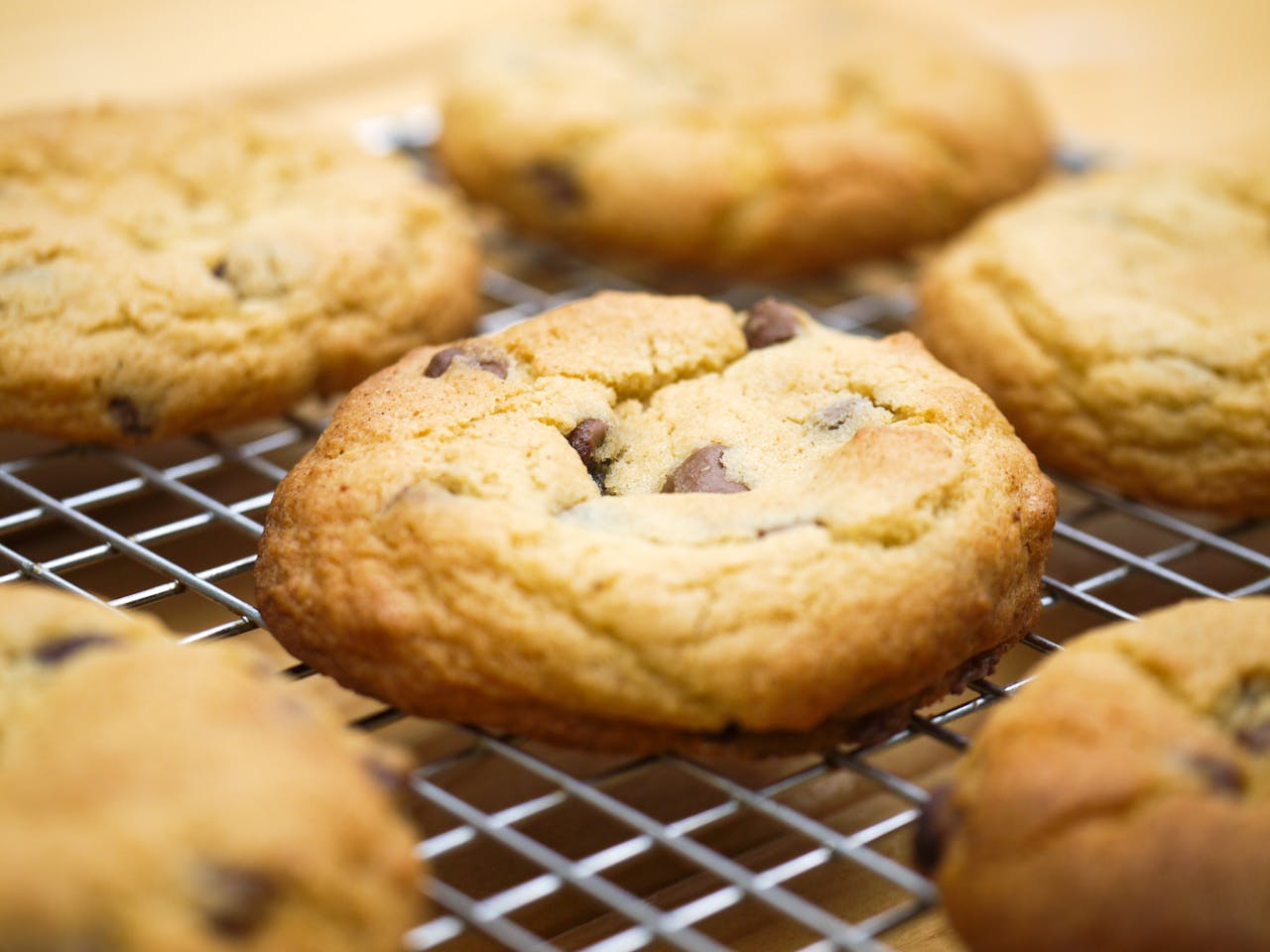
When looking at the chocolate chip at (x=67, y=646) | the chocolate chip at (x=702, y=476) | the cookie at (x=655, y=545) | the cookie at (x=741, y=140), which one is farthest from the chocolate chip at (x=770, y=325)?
the chocolate chip at (x=67, y=646)

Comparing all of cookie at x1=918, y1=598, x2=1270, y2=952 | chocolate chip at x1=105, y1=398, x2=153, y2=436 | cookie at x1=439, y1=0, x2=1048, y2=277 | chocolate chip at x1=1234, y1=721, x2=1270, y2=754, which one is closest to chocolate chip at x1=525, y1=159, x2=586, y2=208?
cookie at x1=439, y1=0, x2=1048, y2=277

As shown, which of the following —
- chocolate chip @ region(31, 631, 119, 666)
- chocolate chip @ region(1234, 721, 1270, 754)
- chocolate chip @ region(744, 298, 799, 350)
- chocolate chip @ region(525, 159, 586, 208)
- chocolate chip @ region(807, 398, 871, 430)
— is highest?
chocolate chip @ region(525, 159, 586, 208)

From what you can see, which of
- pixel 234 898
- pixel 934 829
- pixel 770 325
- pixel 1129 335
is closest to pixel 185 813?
pixel 234 898

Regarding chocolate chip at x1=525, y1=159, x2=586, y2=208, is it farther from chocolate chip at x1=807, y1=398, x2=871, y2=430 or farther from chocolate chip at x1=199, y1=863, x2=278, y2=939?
chocolate chip at x1=199, y1=863, x2=278, y2=939

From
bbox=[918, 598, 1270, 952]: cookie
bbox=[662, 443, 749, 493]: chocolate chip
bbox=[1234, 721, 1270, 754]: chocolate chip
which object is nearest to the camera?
bbox=[918, 598, 1270, 952]: cookie

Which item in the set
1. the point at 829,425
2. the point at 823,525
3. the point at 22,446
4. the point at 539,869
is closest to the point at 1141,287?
the point at 829,425

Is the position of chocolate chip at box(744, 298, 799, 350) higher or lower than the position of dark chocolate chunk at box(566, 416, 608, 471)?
higher
